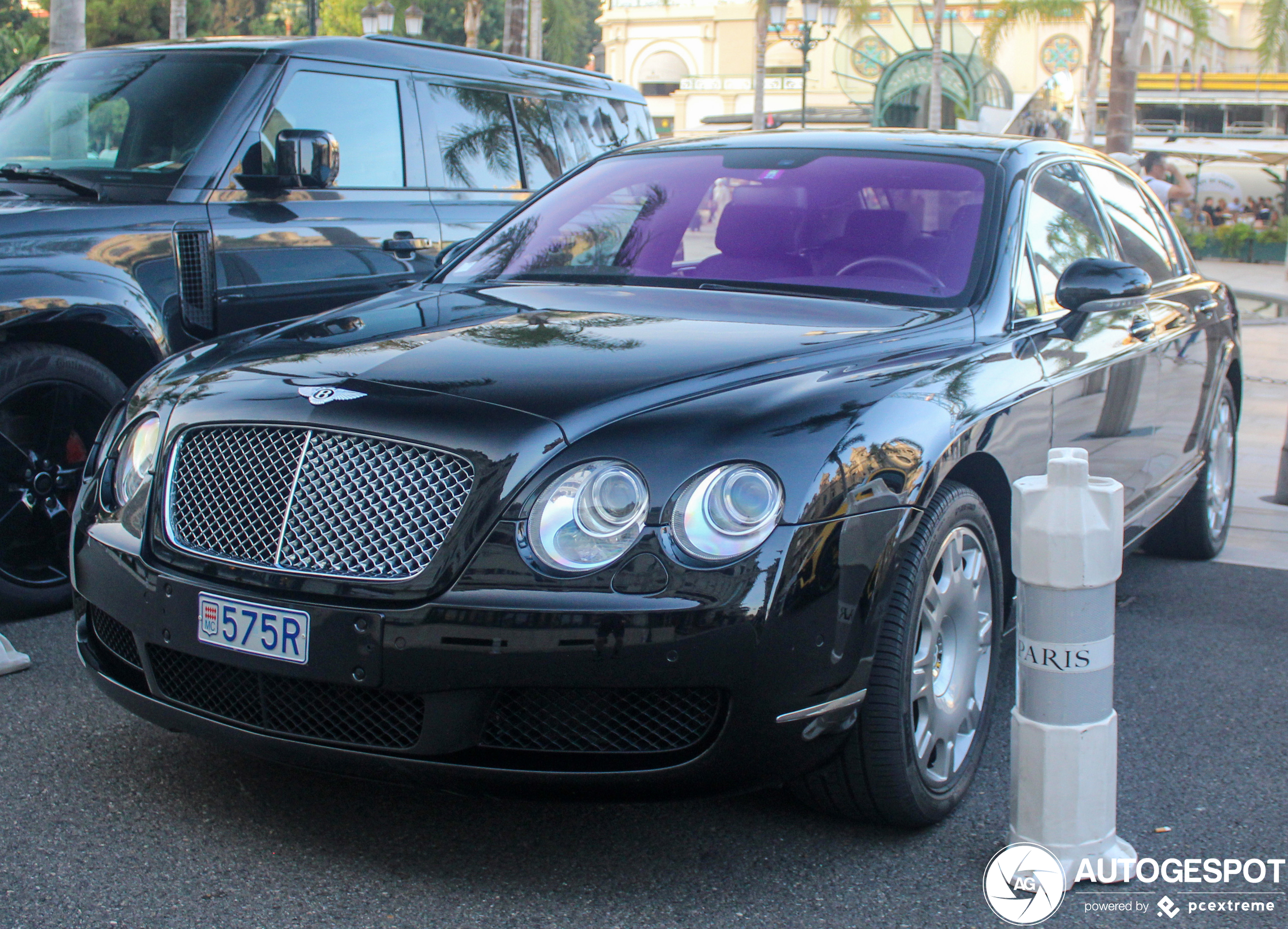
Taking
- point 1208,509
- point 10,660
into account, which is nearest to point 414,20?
point 1208,509

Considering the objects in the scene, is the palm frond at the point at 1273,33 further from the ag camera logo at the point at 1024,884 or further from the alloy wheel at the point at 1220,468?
Answer: the ag camera logo at the point at 1024,884

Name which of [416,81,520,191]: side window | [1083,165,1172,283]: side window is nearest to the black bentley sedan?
Answer: [1083,165,1172,283]: side window

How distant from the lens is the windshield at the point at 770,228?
12.5ft

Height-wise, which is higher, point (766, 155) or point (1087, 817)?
point (766, 155)

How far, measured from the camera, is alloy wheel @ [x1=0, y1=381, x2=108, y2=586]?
4375 mm

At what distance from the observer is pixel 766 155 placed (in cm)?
418

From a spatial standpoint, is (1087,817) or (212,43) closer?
(1087,817)

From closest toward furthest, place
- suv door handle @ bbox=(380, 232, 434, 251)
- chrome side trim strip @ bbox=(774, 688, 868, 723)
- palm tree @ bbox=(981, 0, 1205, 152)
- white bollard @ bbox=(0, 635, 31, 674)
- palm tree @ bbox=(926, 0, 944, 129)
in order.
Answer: chrome side trim strip @ bbox=(774, 688, 868, 723), white bollard @ bbox=(0, 635, 31, 674), suv door handle @ bbox=(380, 232, 434, 251), palm tree @ bbox=(981, 0, 1205, 152), palm tree @ bbox=(926, 0, 944, 129)

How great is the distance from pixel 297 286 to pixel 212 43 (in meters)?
1.13

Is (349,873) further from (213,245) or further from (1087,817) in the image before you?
(213,245)

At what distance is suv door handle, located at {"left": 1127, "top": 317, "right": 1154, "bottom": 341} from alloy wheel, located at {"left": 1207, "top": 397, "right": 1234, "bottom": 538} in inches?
43.6

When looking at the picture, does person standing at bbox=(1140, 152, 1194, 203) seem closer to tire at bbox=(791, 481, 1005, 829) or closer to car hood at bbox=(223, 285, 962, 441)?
car hood at bbox=(223, 285, 962, 441)

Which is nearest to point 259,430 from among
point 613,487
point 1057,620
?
point 613,487

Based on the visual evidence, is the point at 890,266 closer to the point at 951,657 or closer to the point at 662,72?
the point at 951,657
